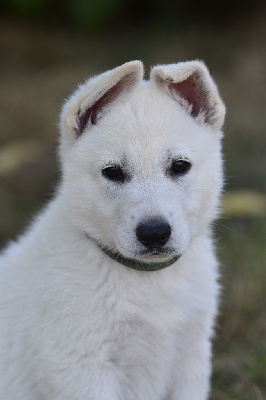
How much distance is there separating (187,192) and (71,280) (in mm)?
729

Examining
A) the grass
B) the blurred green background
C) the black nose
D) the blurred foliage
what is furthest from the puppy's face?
the blurred foliage

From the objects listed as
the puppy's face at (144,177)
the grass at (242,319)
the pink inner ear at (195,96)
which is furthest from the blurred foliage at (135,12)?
the puppy's face at (144,177)

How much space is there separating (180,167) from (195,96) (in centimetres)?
44

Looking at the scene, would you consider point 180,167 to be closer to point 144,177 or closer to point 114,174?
point 144,177

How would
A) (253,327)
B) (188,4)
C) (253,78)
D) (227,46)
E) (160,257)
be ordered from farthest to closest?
(188,4) → (227,46) → (253,78) → (253,327) → (160,257)

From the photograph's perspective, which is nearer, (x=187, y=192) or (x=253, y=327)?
(x=187, y=192)

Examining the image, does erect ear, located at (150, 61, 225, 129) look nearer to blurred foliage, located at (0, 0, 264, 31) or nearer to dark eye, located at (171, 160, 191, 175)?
dark eye, located at (171, 160, 191, 175)

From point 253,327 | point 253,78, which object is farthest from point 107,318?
point 253,78

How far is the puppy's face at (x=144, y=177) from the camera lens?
3.73 m

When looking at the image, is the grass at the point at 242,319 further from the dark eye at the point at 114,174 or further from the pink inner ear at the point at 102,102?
the pink inner ear at the point at 102,102

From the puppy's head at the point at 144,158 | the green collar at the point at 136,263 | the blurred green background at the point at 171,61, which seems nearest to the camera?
the puppy's head at the point at 144,158

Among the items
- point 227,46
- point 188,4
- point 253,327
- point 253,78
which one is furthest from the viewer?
point 188,4

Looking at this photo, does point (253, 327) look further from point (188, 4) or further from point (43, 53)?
point (188, 4)

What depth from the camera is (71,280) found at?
13.0ft
